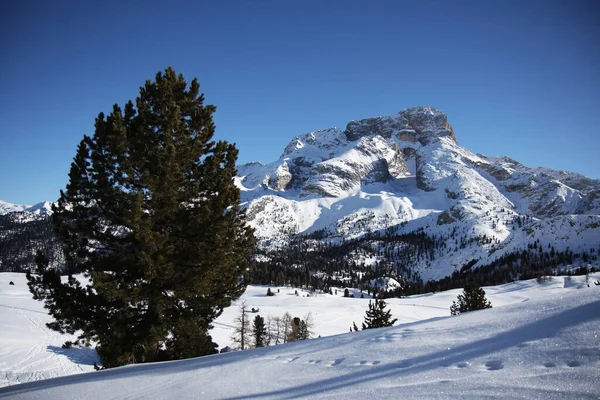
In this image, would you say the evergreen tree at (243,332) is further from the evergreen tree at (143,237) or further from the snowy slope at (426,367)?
the snowy slope at (426,367)

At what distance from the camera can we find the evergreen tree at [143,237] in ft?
31.6

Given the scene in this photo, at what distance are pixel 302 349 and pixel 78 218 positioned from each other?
8383mm

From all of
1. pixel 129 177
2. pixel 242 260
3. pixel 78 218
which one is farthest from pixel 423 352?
pixel 78 218

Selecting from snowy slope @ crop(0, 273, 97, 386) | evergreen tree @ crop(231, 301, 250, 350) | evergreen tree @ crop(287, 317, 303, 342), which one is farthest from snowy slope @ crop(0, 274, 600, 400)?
evergreen tree @ crop(287, 317, 303, 342)

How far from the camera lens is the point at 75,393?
611cm

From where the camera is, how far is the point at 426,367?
452cm

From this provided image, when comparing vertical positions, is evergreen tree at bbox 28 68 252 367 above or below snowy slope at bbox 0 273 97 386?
above

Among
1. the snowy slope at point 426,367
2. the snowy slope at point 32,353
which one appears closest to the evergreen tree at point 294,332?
the snowy slope at point 32,353

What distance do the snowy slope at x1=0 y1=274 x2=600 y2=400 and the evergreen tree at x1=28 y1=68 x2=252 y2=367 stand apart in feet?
9.68

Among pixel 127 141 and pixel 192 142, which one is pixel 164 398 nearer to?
pixel 127 141

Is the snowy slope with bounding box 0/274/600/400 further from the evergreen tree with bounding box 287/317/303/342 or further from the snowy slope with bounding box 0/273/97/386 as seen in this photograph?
the evergreen tree with bounding box 287/317/303/342

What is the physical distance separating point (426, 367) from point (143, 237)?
7.85 meters

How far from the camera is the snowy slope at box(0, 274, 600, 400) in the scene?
11.9 feet

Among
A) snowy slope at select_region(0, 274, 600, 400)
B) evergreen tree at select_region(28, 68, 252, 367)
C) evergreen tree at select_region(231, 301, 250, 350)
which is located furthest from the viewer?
evergreen tree at select_region(231, 301, 250, 350)
